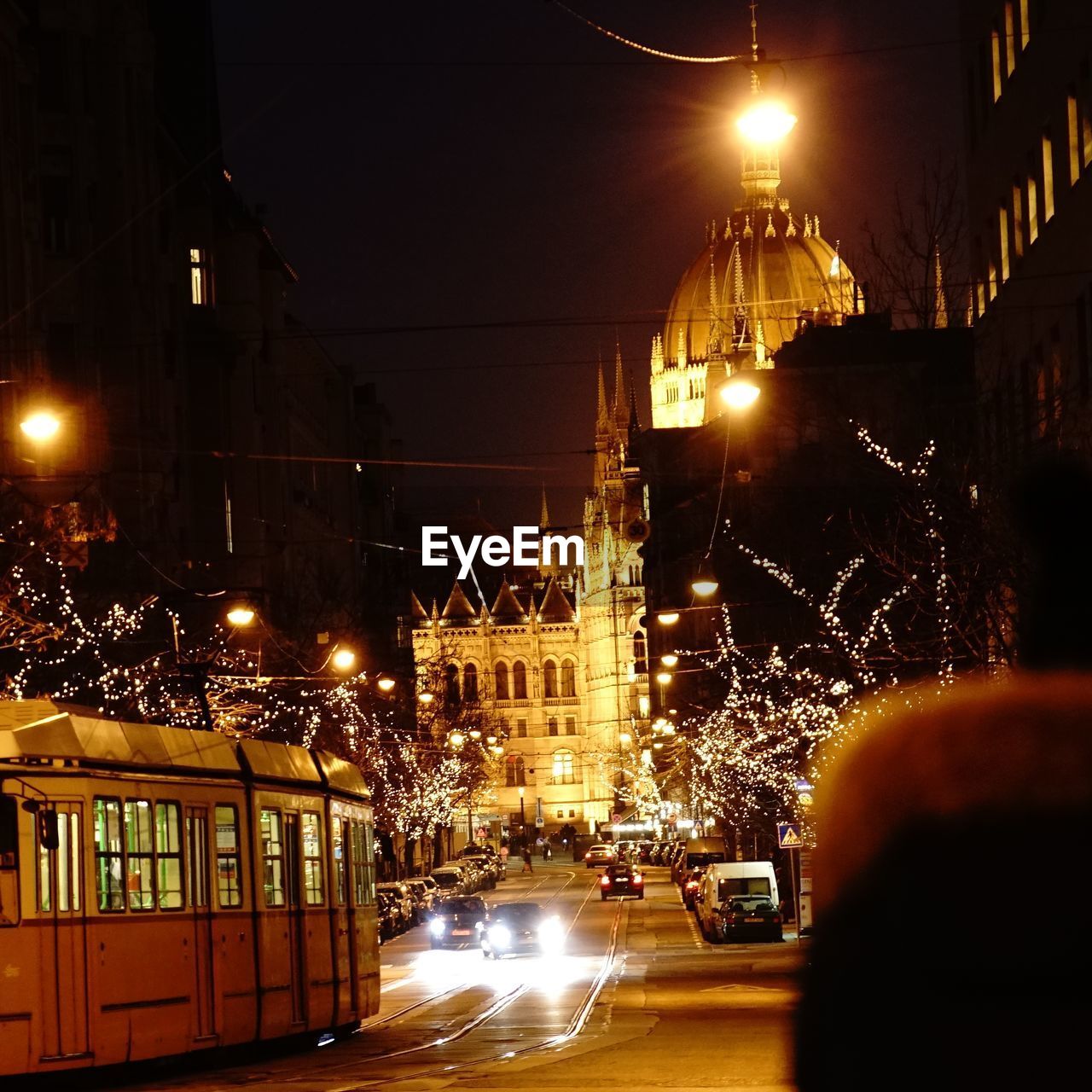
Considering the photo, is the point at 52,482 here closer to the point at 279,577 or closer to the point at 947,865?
the point at 279,577

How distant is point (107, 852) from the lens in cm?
1819

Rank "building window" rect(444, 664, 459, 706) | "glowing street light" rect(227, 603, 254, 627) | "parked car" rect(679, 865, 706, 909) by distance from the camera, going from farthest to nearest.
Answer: "building window" rect(444, 664, 459, 706) < "parked car" rect(679, 865, 706, 909) < "glowing street light" rect(227, 603, 254, 627)

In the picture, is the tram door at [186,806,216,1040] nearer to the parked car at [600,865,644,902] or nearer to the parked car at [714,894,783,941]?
the parked car at [714,894,783,941]

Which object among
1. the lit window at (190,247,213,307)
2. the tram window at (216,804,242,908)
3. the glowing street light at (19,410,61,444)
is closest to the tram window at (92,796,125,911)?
the tram window at (216,804,242,908)

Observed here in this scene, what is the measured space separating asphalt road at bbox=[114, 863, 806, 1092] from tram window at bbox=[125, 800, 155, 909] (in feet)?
5.05

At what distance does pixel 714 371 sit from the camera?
162 meters

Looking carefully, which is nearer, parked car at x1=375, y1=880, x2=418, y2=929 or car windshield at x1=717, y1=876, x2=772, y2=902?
car windshield at x1=717, y1=876, x2=772, y2=902

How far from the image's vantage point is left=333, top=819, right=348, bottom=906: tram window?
24047 mm

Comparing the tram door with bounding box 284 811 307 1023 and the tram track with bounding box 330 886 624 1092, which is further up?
the tram door with bounding box 284 811 307 1023

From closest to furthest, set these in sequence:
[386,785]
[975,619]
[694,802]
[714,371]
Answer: [975,619], [386,785], [694,802], [714,371]

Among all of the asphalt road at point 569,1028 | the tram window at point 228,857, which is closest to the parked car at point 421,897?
the asphalt road at point 569,1028

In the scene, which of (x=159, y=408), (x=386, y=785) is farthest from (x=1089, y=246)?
(x=386, y=785)

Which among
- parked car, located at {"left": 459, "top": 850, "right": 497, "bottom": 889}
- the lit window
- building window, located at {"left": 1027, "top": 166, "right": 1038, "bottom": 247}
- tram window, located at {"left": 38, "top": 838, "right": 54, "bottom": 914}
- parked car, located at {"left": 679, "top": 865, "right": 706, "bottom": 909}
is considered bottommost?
parked car, located at {"left": 679, "top": 865, "right": 706, "bottom": 909}

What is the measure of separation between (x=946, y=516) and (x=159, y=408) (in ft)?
106
